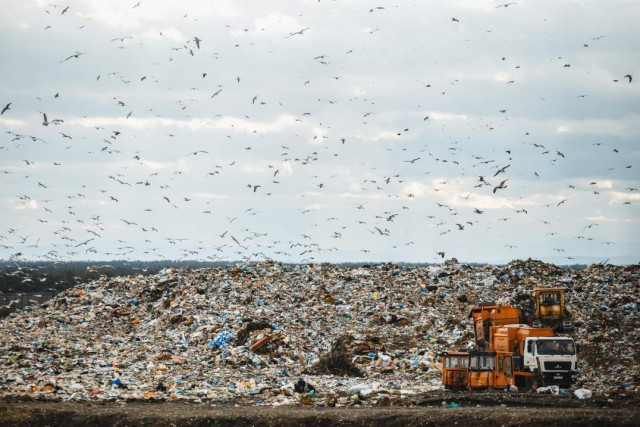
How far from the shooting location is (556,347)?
13.9m

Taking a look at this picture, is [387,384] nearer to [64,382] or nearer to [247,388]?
[247,388]

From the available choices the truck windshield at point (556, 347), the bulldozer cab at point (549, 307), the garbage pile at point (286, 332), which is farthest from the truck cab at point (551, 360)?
the bulldozer cab at point (549, 307)

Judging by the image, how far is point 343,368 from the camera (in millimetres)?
16422

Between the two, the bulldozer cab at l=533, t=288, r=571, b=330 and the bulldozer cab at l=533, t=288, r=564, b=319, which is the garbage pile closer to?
the bulldozer cab at l=533, t=288, r=571, b=330

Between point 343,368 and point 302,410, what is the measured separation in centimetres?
435

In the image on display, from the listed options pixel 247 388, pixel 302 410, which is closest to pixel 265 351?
pixel 247 388

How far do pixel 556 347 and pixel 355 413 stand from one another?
469 cm

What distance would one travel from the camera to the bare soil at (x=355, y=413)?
10.6 meters

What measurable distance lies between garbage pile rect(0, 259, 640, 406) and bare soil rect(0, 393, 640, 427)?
0.87 metres

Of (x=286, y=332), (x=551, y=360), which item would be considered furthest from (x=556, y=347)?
(x=286, y=332)

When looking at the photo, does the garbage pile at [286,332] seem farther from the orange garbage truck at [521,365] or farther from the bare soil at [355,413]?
the bare soil at [355,413]

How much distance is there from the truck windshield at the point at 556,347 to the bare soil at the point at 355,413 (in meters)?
1.54

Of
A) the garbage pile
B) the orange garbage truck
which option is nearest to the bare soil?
the garbage pile

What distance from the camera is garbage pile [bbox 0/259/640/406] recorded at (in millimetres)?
14656
